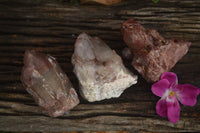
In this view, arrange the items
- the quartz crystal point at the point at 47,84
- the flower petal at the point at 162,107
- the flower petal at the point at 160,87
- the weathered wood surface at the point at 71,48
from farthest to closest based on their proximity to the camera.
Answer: the weathered wood surface at the point at 71,48, the flower petal at the point at 162,107, the flower petal at the point at 160,87, the quartz crystal point at the point at 47,84

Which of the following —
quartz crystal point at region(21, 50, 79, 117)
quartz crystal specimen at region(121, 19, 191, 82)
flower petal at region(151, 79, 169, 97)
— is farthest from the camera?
flower petal at region(151, 79, 169, 97)

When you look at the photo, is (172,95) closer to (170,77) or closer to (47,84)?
(170,77)

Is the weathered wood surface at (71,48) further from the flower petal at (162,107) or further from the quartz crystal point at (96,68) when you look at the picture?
the quartz crystal point at (96,68)

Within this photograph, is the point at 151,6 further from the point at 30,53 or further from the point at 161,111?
the point at 30,53

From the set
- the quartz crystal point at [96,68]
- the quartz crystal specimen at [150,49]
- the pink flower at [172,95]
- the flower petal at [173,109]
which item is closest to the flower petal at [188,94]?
the pink flower at [172,95]

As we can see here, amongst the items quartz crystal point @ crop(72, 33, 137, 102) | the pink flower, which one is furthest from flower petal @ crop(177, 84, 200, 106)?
quartz crystal point @ crop(72, 33, 137, 102)

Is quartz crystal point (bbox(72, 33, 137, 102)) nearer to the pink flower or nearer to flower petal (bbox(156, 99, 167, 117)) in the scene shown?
the pink flower
